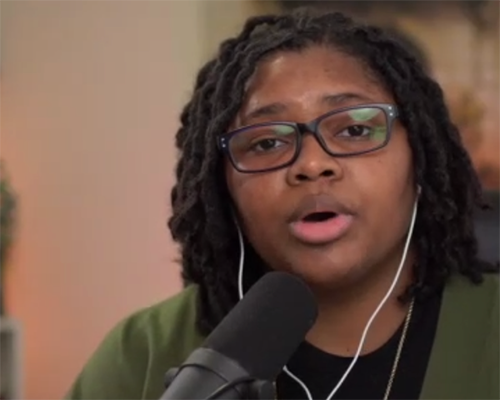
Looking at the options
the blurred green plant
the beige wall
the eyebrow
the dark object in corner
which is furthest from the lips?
the blurred green plant

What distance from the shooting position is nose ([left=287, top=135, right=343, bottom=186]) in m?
0.91

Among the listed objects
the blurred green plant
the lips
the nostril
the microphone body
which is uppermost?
the nostril

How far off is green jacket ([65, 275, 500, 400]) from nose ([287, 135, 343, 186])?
238 mm

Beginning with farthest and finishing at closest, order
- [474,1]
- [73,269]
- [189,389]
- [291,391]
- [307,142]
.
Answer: [73,269] → [474,1] → [291,391] → [307,142] → [189,389]

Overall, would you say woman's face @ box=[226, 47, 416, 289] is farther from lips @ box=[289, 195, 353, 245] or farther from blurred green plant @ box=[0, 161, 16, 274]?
blurred green plant @ box=[0, 161, 16, 274]

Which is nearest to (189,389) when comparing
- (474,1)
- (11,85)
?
(474,1)

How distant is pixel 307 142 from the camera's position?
93 cm

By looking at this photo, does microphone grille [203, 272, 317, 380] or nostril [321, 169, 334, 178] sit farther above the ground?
nostril [321, 169, 334, 178]

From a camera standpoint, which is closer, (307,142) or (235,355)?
(235,355)

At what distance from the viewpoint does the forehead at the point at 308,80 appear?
96 cm

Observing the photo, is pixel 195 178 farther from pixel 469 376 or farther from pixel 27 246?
pixel 27 246

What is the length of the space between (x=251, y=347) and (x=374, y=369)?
42 cm

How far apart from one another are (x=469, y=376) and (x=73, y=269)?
1.42 meters

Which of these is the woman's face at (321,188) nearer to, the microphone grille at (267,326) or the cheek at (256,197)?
the cheek at (256,197)
